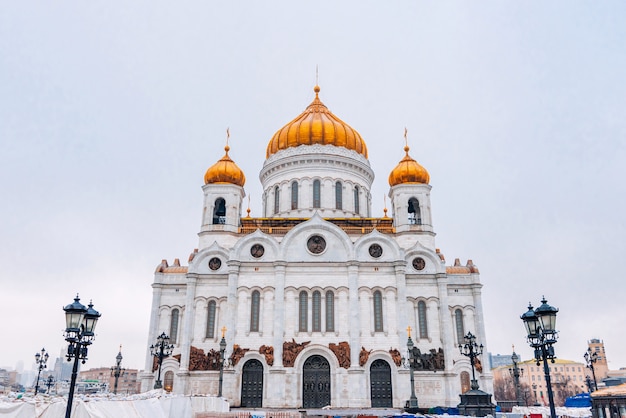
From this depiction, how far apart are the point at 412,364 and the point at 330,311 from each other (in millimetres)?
5492

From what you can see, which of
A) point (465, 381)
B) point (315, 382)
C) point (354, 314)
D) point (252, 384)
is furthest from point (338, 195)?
point (465, 381)

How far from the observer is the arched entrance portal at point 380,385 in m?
28.9

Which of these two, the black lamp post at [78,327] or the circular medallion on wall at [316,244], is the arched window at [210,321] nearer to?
the circular medallion on wall at [316,244]

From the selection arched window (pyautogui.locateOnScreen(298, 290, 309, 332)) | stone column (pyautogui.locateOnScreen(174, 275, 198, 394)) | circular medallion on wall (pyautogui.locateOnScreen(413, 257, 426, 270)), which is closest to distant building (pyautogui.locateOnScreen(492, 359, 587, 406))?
circular medallion on wall (pyautogui.locateOnScreen(413, 257, 426, 270))

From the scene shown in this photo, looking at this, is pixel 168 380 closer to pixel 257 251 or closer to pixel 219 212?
pixel 257 251

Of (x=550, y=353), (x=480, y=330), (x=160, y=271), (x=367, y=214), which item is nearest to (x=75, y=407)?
(x=550, y=353)

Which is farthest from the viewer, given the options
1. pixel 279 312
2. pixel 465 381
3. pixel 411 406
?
pixel 279 312

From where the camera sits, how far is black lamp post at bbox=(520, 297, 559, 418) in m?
11.6

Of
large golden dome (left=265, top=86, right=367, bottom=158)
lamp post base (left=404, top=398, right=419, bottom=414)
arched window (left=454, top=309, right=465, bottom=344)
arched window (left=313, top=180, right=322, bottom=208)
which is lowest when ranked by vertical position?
lamp post base (left=404, top=398, right=419, bottom=414)

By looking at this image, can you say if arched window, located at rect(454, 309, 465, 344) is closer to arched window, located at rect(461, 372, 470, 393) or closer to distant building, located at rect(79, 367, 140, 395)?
arched window, located at rect(461, 372, 470, 393)

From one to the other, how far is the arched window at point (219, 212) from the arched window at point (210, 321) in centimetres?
548

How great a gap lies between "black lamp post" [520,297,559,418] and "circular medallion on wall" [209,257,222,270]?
73.9ft

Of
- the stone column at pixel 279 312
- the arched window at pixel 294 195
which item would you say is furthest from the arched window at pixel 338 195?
the stone column at pixel 279 312

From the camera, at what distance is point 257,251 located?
1261 inches
